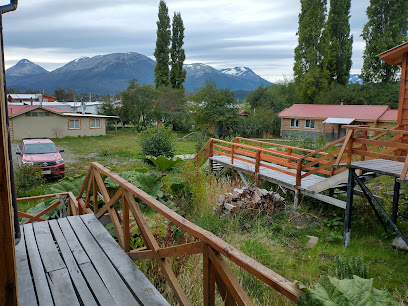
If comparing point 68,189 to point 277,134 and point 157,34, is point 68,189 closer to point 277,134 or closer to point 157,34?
point 277,134

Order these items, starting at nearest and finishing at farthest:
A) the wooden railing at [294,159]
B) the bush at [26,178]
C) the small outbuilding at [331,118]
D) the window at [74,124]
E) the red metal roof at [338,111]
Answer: the wooden railing at [294,159] → the bush at [26,178] → the small outbuilding at [331,118] → the red metal roof at [338,111] → the window at [74,124]

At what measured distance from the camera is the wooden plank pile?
7.44 meters

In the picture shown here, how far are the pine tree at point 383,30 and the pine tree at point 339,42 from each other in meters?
2.91

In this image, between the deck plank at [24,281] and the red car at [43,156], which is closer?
the deck plank at [24,281]

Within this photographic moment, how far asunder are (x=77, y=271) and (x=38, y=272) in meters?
0.37

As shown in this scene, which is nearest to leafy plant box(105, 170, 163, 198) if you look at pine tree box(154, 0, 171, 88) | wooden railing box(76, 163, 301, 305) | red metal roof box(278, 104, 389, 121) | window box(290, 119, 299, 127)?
wooden railing box(76, 163, 301, 305)

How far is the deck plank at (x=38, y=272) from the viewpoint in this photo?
2658 millimetres

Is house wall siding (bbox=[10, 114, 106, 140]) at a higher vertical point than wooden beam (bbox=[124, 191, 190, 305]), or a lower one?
lower

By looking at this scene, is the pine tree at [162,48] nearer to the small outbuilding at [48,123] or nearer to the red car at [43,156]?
the small outbuilding at [48,123]

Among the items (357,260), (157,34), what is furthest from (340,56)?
(357,260)

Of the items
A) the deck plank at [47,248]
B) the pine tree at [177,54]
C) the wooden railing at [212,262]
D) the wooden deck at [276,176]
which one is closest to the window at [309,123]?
the pine tree at [177,54]

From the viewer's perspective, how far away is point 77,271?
3.09 meters

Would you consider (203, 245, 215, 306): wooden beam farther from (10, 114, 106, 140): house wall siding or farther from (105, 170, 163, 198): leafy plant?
(10, 114, 106, 140): house wall siding

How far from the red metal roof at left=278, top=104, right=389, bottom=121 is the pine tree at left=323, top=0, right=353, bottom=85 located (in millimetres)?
5956
